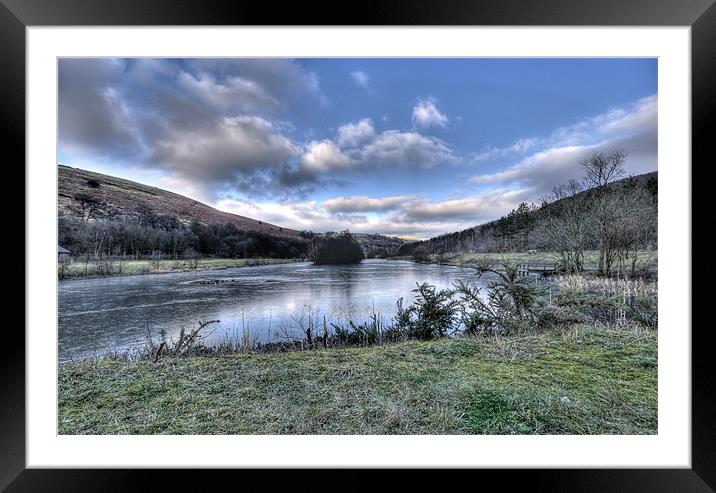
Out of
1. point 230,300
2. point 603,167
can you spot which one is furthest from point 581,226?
point 230,300

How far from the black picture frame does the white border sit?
4cm

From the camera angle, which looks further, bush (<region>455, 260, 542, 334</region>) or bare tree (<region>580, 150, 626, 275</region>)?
bare tree (<region>580, 150, 626, 275</region>)

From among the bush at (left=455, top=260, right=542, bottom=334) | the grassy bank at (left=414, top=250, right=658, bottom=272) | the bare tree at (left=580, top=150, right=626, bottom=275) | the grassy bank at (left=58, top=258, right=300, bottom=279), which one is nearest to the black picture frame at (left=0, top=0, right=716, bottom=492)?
the bush at (left=455, top=260, right=542, bottom=334)

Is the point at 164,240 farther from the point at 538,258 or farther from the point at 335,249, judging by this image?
the point at 538,258

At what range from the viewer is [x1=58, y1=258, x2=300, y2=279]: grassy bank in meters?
2.59

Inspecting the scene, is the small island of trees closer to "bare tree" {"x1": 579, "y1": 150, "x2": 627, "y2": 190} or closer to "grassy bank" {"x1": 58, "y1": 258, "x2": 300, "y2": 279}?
"grassy bank" {"x1": 58, "y1": 258, "x2": 300, "y2": 279}

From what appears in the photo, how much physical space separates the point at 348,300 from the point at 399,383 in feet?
4.78

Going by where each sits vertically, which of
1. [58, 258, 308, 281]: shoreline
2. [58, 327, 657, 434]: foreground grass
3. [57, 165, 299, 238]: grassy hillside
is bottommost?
[58, 327, 657, 434]: foreground grass

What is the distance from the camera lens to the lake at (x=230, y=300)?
249 cm

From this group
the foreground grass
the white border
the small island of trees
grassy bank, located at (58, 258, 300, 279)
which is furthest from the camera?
the small island of trees

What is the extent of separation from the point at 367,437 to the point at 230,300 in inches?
→ 104
